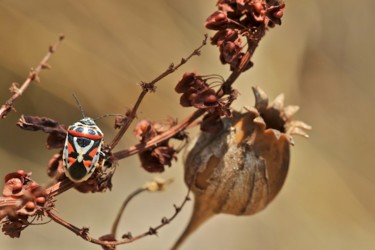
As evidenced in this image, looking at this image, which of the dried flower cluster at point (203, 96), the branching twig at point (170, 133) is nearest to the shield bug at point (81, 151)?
the branching twig at point (170, 133)

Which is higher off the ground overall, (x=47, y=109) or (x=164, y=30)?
(x=164, y=30)

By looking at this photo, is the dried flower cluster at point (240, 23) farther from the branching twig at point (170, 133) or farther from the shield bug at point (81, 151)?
the shield bug at point (81, 151)

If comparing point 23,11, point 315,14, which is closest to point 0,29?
point 23,11

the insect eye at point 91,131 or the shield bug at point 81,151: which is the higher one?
the insect eye at point 91,131

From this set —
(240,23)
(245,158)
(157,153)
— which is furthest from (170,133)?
(240,23)

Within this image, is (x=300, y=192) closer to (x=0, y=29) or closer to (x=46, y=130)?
(x=0, y=29)

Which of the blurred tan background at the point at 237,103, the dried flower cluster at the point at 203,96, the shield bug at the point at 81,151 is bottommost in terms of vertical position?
the shield bug at the point at 81,151

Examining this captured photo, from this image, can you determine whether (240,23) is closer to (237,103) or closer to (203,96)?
(203,96)
